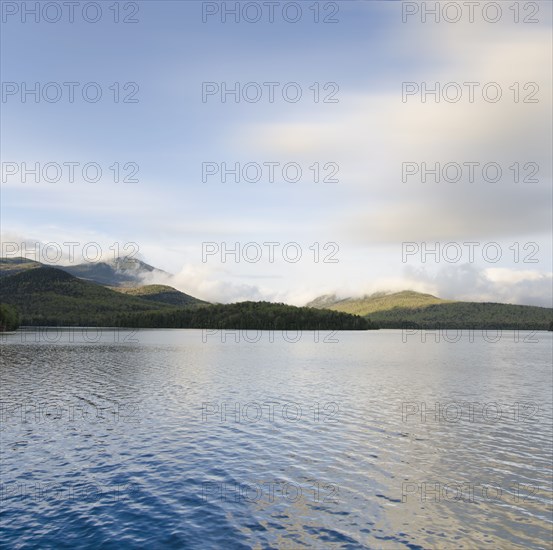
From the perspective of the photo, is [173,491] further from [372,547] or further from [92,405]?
[92,405]

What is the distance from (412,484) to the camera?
118ft

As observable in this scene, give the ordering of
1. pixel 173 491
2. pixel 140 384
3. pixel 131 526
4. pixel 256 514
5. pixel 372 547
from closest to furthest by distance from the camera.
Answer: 1. pixel 372 547
2. pixel 131 526
3. pixel 256 514
4. pixel 173 491
5. pixel 140 384

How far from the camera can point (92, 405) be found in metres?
65.0

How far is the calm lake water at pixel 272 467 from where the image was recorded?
90.0 ft

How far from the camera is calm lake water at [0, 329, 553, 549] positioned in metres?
27.4

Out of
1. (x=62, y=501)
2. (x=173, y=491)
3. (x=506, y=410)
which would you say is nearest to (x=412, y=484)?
(x=173, y=491)

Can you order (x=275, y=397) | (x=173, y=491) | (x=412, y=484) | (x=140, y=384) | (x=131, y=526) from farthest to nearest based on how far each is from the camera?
(x=140, y=384), (x=275, y=397), (x=412, y=484), (x=173, y=491), (x=131, y=526)

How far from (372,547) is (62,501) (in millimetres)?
19046

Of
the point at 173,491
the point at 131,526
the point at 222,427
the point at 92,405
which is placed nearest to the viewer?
the point at 131,526

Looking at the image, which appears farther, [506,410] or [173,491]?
[506,410]

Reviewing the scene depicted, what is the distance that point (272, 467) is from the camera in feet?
128

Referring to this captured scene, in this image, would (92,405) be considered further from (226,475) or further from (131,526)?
(131,526)

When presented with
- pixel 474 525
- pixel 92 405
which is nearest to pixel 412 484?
pixel 474 525

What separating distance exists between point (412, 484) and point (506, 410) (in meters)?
36.9
